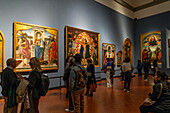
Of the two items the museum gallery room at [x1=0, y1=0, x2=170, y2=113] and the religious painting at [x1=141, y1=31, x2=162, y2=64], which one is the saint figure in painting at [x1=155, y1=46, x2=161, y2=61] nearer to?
the religious painting at [x1=141, y1=31, x2=162, y2=64]

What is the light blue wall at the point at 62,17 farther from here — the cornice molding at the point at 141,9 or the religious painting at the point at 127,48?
the religious painting at the point at 127,48

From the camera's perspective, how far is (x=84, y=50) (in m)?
9.38

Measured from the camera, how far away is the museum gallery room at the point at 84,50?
2911 millimetres

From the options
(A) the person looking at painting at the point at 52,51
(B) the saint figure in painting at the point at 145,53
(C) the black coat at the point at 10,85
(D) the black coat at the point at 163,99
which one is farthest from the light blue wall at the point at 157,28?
(C) the black coat at the point at 10,85

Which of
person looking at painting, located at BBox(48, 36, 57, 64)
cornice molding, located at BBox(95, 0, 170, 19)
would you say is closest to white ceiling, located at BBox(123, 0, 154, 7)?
cornice molding, located at BBox(95, 0, 170, 19)

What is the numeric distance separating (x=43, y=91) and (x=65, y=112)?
1.63 meters

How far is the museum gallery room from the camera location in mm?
2911

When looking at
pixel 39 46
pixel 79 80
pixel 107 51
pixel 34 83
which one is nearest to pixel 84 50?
pixel 107 51

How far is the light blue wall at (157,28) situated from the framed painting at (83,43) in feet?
→ 25.7

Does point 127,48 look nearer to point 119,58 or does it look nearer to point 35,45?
point 119,58

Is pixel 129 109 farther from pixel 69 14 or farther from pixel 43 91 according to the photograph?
pixel 69 14

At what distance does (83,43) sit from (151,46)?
9.75 meters

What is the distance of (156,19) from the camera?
14117 mm

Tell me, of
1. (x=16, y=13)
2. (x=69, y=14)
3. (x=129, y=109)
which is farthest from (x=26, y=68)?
(x=129, y=109)
